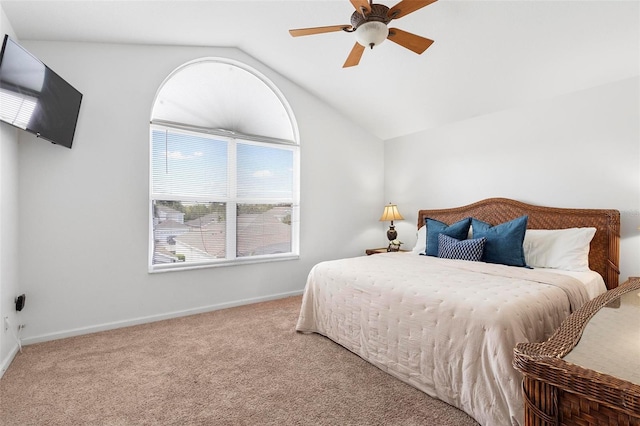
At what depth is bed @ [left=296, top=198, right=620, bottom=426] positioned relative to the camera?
1.59 metres

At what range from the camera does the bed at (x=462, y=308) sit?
1594 millimetres

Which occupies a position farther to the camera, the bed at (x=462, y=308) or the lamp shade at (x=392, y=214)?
the lamp shade at (x=392, y=214)

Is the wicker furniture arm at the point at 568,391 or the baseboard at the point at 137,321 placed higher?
the wicker furniture arm at the point at 568,391

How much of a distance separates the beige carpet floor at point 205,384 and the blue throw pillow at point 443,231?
5.31 ft

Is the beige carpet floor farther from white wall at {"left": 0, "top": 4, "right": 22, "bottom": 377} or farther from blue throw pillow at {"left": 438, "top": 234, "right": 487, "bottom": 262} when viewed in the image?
blue throw pillow at {"left": 438, "top": 234, "right": 487, "bottom": 262}

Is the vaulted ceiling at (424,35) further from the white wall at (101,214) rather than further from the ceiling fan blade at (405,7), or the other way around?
the ceiling fan blade at (405,7)

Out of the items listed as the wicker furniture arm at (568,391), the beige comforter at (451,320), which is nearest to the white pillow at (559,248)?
→ the beige comforter at (451,320)

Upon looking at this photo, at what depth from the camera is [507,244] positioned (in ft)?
9.46

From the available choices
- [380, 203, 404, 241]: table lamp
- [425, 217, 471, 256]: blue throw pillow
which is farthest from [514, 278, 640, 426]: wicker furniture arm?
[380, 203, 404, 241]: table lamp

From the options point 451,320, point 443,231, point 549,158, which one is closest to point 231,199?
point 443,231

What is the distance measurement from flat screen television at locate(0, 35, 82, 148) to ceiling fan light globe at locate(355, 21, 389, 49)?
7.35 feet

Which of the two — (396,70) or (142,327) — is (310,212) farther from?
(142,327)

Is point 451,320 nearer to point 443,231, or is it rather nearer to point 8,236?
point 443,231

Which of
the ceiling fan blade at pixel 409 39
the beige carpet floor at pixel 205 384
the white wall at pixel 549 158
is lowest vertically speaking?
the beige carpet floor at pixel 205 384
